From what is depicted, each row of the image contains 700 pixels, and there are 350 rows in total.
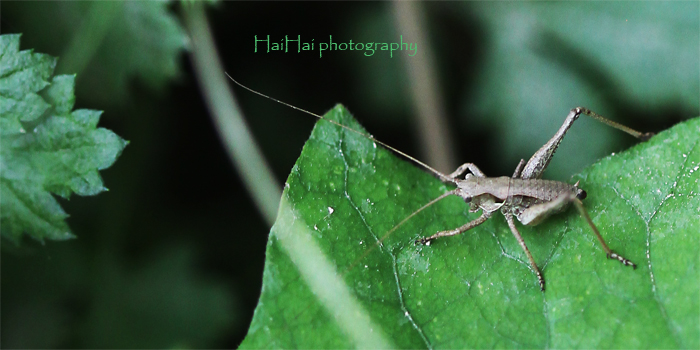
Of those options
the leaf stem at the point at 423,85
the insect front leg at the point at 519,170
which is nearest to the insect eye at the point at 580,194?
the insect front leg at the point at 519,170

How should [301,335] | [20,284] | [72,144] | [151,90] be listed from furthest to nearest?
1. [151,90]
2. [20,284]
3. [72,144]
4. [301,335]

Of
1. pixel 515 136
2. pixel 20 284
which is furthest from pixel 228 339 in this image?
pixel 515 136

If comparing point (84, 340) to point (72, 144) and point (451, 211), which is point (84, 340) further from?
point (451, 211)

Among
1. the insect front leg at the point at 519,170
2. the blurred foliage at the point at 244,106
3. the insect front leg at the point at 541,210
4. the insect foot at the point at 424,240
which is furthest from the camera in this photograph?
the blurred foliage at the point at 244,106

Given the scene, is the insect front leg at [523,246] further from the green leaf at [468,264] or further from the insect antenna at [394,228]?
the insect antenna at [394,228]

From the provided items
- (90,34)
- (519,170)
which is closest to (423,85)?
(519,170)

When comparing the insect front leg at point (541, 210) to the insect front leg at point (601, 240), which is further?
the insect front leg at point (541, 210)
